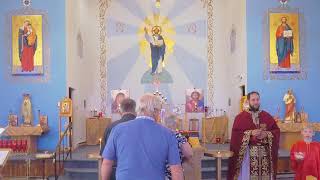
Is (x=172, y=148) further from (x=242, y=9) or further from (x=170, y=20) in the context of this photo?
(x=170, y=20)

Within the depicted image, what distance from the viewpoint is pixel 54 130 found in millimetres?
14961

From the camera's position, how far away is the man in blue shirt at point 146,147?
434 cm

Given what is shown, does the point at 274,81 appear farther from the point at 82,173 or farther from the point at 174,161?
the point at 174,161

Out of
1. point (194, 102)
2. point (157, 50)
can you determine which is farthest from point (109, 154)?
point (157, 50)

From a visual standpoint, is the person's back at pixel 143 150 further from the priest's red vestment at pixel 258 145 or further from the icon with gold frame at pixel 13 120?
the icon with gold frame at pixel 13 120

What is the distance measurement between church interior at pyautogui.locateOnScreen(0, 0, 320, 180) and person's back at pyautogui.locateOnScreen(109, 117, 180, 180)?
3.05 metres

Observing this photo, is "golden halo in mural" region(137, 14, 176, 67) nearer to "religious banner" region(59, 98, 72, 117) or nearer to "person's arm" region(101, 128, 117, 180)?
"religious banner" region(59, 98, 72, 117)

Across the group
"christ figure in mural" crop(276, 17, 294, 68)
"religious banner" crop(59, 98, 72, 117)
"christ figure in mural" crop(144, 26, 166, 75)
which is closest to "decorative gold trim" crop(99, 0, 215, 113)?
"christ figure in mural" crop(144, 26, 166, 75)

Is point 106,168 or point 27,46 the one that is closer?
point 106,168

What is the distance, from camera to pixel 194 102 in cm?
1934

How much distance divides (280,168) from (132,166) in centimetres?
960

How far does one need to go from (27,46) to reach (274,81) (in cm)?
721

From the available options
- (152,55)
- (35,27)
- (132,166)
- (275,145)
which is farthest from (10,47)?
(132,166)

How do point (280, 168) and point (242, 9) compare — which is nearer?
point (280, 168)
